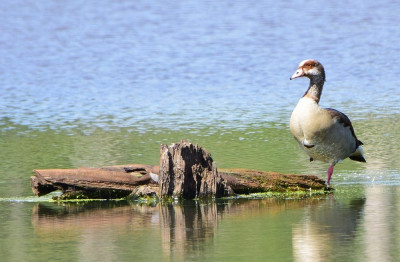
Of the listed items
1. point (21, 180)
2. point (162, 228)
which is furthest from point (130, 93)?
point (162, 228)

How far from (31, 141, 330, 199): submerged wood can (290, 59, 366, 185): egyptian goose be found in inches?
27.0

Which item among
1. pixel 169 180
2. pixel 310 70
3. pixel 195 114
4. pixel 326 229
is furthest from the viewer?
pixel 195 114

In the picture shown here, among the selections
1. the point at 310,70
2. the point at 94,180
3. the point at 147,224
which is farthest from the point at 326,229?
the point at 310,70

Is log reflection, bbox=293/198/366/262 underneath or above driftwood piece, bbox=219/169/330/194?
underneath

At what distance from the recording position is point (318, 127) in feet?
41.5

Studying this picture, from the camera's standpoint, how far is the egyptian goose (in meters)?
12.7

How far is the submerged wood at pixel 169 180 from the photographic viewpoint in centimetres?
1201

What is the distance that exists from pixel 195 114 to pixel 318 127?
8.52 m

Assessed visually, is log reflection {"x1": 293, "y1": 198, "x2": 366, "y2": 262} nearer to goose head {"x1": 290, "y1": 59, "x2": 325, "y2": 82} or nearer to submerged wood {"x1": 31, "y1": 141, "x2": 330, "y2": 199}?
submerged wood {"x1": 31, "y1": 141, "x2": 330, "y2": 199}

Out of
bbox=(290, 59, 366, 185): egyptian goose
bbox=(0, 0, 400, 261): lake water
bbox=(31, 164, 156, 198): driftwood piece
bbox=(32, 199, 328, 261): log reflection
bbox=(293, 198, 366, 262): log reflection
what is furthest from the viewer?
bbox=(290, 59, 366, 185): egyptian goose

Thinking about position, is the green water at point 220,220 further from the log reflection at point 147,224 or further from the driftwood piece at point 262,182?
the driftwood piece at point 262,182

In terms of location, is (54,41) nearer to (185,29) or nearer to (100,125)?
(185,29)

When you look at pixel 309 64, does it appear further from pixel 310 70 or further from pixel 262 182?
pixel 262 182

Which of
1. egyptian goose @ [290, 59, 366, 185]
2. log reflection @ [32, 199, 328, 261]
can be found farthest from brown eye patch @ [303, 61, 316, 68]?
log reflection @ [32, 199, 328, 261]
